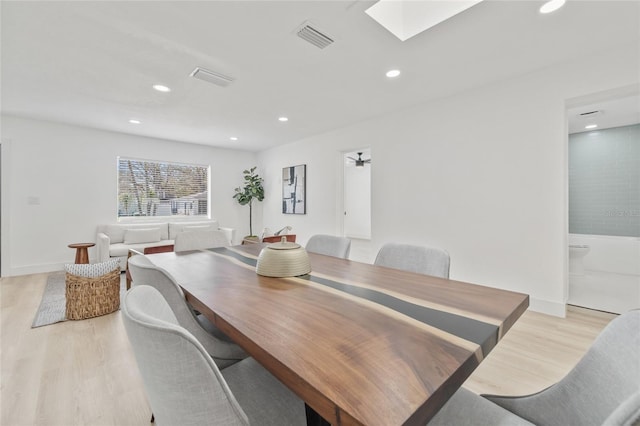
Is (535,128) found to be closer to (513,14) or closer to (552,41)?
(552,41)

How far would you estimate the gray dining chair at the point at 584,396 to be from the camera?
0.59 m

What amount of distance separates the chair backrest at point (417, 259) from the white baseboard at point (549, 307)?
1868mm

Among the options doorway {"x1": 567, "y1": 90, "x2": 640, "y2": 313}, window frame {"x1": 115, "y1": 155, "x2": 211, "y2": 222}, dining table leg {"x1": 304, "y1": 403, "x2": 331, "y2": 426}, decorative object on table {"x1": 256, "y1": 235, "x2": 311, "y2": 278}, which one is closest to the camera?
dining table leg {"x1": 304, "y1": 403, "x2": 331, "y2": 426}

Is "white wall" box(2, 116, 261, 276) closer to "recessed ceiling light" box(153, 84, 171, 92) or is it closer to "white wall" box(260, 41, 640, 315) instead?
"recessed ceiling light" box(153, 84, 171, 92)

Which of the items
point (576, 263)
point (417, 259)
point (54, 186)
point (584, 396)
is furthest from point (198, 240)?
point (576, 263)

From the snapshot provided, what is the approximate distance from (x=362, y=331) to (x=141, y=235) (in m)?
4.89

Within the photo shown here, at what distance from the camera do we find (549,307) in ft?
8.30

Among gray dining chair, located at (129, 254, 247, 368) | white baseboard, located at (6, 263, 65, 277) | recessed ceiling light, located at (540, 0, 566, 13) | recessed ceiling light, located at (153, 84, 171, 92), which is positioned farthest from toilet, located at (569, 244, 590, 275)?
white baseboard, located at (6, 263, 65, 277)

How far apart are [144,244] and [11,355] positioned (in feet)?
8.76

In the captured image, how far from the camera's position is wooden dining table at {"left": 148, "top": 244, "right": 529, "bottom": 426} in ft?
1.62

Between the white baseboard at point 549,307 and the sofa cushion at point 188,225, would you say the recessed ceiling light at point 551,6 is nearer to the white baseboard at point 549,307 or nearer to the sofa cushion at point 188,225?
the white baseboard at point 549,307

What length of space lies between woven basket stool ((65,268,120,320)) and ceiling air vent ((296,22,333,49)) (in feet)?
9.41

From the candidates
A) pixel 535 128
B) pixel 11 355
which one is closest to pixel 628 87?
pixel 535 128

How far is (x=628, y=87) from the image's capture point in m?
2.21
